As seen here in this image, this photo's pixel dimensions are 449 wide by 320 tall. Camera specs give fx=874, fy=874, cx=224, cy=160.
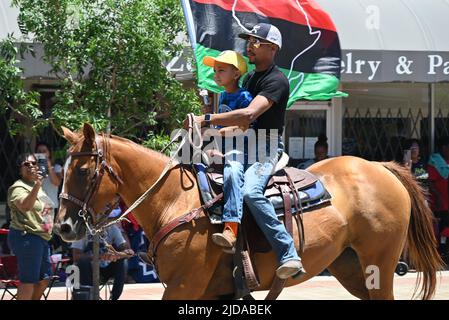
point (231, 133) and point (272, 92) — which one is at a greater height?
point (272, 92)

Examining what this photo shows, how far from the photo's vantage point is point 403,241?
786cm

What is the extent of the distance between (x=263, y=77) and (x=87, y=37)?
2.78m

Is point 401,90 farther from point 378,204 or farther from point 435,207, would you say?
point 378,204

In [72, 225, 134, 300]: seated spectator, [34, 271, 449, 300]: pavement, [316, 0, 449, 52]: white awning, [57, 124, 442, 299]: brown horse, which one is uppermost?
[316, 0, 449, 52]: white awning

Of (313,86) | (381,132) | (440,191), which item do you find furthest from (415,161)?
(313,86)

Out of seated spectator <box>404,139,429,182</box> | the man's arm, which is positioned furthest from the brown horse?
seated spectator <box>404,139,429,182</box>

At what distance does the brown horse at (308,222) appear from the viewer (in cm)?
660

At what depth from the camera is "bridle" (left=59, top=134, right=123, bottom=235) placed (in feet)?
21.4

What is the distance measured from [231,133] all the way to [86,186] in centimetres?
123

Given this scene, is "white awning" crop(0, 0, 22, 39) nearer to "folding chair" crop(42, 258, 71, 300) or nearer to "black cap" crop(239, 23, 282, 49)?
"folding chair" crop(42, 258, 71, 300)

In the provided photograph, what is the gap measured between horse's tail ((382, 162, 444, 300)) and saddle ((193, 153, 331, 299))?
109cm

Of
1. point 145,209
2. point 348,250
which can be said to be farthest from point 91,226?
point 348,250

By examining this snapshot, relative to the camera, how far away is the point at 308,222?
7289mm

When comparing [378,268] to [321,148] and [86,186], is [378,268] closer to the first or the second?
[86,186]
